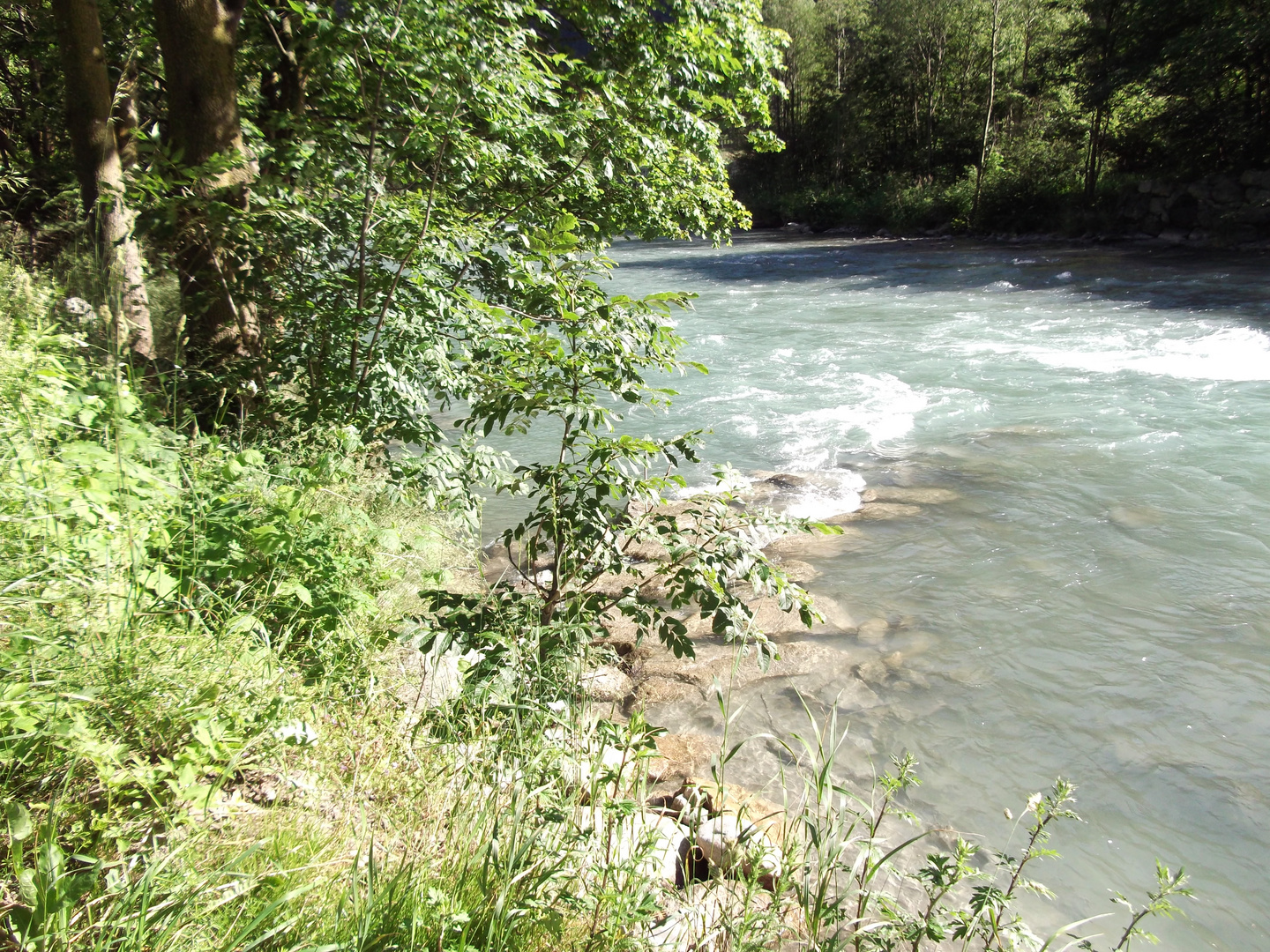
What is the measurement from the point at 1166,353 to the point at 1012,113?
89.3 feet

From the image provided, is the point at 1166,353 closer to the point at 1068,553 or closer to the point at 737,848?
the point at 1068,553

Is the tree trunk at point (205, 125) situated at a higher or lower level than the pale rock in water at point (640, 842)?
higher

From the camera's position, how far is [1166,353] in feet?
38.6

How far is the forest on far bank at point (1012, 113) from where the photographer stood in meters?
22.4

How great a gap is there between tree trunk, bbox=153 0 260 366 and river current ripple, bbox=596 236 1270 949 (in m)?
4.29

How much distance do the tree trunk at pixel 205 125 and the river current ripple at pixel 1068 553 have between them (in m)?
4.29

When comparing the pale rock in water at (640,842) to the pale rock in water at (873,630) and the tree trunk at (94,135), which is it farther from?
the tree trunk at (94,135)

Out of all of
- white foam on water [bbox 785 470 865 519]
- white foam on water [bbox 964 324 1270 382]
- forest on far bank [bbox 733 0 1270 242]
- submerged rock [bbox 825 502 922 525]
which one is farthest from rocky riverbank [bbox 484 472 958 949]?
forest on far bank [bbox 733 0 1270 242]

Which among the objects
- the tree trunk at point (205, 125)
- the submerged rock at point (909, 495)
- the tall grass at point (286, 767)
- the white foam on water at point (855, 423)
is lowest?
the submerged rock at point (909, 495)

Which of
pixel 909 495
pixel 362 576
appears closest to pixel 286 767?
pixel 362 576

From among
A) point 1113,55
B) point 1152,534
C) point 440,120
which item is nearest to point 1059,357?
point 1152,534

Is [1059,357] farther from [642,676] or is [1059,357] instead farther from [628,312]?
[628,312]

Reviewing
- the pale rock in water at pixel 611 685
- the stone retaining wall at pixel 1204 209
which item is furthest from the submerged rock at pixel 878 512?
the stone retaining wall at pixel 1204 209

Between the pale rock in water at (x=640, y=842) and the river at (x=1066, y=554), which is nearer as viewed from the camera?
the pale rock in water at (x=640, y=842)
